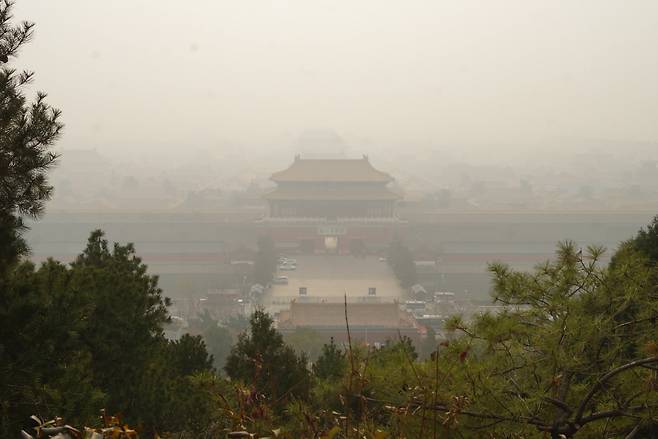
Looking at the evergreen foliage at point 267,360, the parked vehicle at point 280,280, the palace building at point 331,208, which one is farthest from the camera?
the palace building at point 331,208

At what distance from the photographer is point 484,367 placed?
2404 mm

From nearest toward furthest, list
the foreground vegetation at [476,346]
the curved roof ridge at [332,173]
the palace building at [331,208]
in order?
the foreground vegetation at [476,346] → the palace building at [331,208] → the curved roof ridge at [332,173]

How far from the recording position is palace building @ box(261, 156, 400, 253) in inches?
880

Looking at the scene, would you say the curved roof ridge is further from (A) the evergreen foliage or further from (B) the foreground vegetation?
(B) the foreground vegetation

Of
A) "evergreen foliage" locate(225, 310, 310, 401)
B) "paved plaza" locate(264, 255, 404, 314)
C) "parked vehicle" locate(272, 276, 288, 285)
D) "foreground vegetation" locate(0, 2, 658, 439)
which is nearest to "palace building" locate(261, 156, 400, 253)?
"paved plaza" locate(264, 255, 404, 314)

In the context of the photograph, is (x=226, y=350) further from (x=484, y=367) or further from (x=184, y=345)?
(x=484, y=367)

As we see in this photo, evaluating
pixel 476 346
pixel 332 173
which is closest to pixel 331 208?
pixel 332 173

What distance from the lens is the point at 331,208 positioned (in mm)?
24406

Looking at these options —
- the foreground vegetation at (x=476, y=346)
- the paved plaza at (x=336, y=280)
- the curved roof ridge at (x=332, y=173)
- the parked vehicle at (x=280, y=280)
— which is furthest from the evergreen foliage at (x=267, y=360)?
the curved roof ridge at (x=332, y=173)

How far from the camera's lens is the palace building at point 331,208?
22.3 meters

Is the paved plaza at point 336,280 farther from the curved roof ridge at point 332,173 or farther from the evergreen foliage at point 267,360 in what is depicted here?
the evergreen foliage at point 267,360

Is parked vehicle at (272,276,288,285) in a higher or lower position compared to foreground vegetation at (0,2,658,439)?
lower

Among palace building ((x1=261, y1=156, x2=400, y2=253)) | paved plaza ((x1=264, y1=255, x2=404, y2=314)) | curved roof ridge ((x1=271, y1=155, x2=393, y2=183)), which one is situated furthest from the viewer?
curved roof ridge ((x1=271, y1=155, x2=393, y2=183))

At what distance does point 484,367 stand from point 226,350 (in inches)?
351
